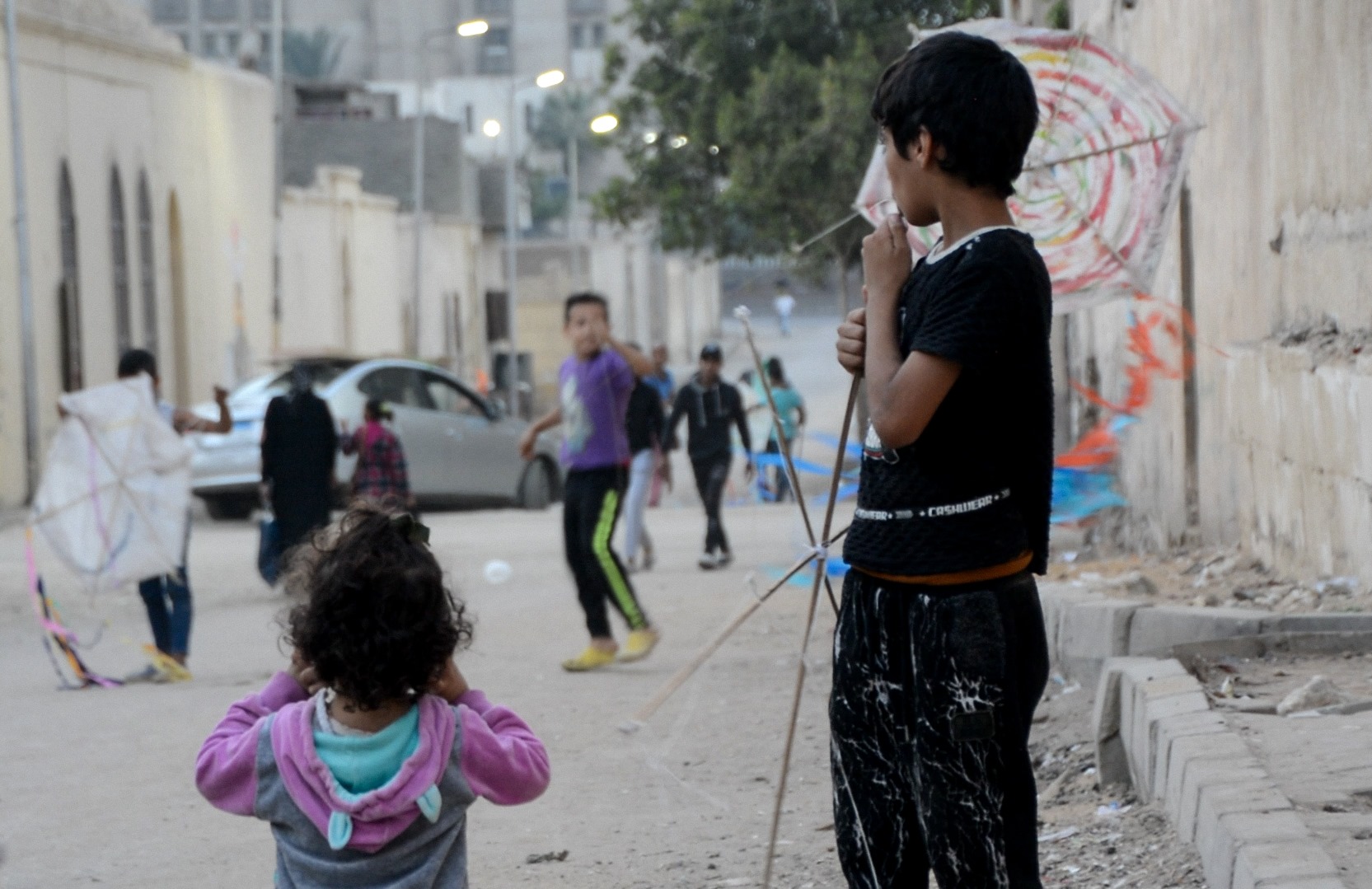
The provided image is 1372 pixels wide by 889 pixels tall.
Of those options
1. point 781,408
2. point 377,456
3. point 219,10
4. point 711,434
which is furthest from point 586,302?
point 219,10

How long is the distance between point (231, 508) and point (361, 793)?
17.5 m

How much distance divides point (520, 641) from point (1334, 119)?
5.42 meters

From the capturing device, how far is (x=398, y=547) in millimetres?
2941

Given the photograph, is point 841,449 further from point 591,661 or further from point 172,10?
point 172,10

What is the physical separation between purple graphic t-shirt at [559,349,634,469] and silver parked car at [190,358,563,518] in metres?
9.30

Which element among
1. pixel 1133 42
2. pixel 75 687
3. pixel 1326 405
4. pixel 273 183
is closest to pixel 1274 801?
pixel 1326 405

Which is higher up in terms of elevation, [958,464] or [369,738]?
[958,464]

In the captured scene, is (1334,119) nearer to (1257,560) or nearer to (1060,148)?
(1060,148)

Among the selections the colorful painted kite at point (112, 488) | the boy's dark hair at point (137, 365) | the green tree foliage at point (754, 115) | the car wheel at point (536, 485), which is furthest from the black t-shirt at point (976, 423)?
the green tree foliage at point (754, 115)

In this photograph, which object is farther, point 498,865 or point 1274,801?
point 498,865

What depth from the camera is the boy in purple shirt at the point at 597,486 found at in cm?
899

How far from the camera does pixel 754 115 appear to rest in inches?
980

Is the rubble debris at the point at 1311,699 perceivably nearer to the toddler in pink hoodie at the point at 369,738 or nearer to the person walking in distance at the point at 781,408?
the toddler in pink hoodie at the point at 369,738

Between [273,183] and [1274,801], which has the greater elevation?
[273,183]
